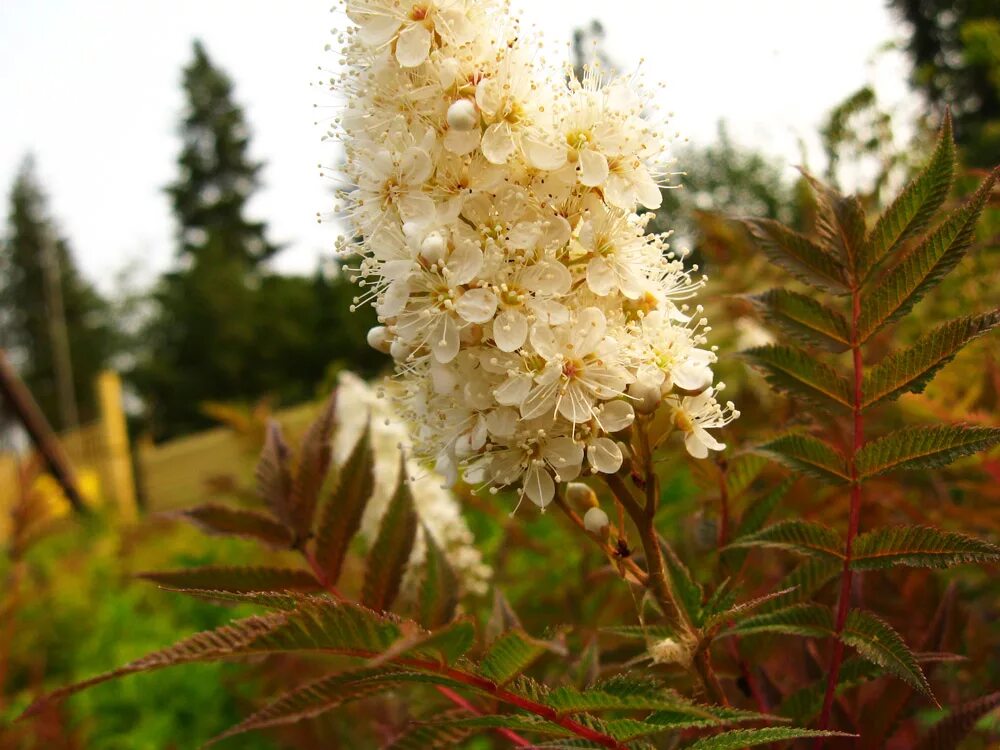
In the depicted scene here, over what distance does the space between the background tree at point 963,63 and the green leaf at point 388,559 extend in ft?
2.25

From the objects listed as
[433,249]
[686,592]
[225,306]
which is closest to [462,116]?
[433,249]

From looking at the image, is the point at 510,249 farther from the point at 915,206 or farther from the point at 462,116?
the point at 915,206

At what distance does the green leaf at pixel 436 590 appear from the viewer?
93 cm

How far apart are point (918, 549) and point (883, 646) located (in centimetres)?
9

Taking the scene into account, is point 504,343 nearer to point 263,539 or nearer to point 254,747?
point 263,539

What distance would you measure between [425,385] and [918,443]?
50cm

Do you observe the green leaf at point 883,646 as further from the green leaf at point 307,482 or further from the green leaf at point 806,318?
the green leaf at point 307,482

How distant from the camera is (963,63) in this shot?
5527 mm

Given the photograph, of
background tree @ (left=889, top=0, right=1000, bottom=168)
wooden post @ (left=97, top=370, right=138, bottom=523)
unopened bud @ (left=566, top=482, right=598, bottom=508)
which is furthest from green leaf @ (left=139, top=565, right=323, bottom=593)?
wooden post @ (left=97, top=370, right=138, bottom=523)

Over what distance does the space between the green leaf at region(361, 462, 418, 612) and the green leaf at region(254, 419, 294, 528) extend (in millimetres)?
152

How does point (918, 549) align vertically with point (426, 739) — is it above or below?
above

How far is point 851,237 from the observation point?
77 centimetres

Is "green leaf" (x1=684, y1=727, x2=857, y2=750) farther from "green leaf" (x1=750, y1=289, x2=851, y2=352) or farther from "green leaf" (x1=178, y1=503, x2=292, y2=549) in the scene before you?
"green leaf" (x1=178, y1=503, x2=292, y2=549)

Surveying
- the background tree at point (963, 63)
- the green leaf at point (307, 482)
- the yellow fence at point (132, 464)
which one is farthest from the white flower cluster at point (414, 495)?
the yellow fence at point (132, 464)
